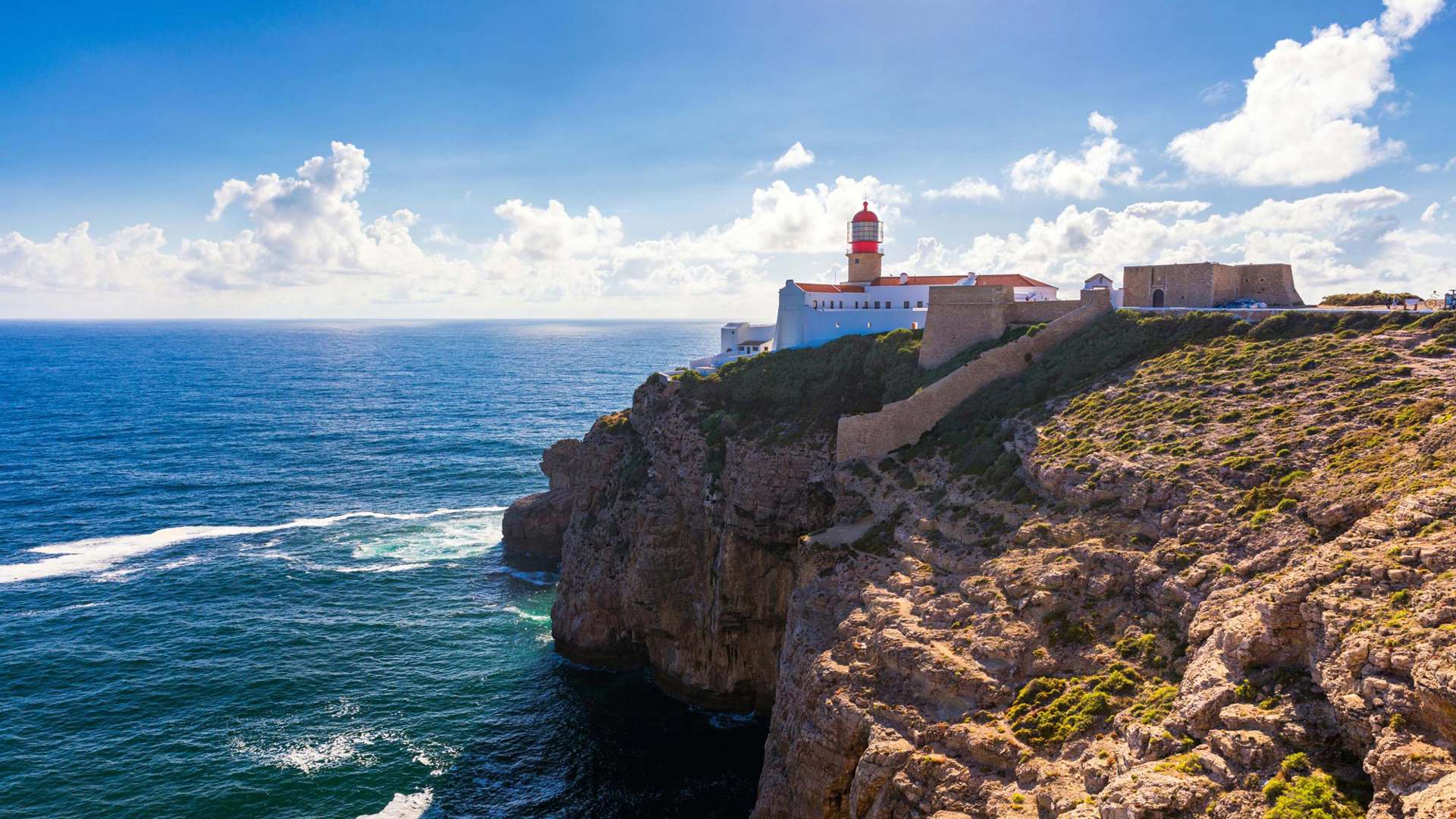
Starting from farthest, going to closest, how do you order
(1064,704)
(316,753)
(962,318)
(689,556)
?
(962,318) → (689,556) → (316,753) → (1064,704)

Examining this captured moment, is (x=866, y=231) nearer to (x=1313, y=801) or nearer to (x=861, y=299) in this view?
(x=861, y=299)

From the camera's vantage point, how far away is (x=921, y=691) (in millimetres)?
28422

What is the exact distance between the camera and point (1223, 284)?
48.8 metres

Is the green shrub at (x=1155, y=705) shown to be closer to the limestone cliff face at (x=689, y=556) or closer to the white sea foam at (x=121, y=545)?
the limestone cliff face at (x=689, y=556)

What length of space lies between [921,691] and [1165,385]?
19.5 m

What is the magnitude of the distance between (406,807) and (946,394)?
34.0 meters

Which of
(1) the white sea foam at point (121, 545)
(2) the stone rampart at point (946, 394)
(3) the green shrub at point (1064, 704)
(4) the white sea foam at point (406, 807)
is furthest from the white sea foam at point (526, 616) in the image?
(3) the green shrub at point (1064, 704)

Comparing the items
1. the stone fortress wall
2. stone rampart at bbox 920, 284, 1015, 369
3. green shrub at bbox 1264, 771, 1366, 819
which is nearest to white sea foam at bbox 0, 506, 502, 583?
stone rampart at bbox 920, 284, 1015, 369

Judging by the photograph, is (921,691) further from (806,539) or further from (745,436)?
(745,436)

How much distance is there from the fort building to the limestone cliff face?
22.4 metres

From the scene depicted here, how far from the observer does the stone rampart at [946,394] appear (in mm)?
46844

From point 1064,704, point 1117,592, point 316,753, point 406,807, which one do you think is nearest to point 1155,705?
point 1064,704

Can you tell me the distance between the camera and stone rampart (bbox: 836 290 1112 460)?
46.8 metres

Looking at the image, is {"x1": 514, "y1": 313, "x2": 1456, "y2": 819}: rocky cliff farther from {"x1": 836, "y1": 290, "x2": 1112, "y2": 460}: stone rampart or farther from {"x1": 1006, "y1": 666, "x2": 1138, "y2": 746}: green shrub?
{"x1": 836, "y1": 290, "x2": 1112, "y2": 460}: stone rampart
